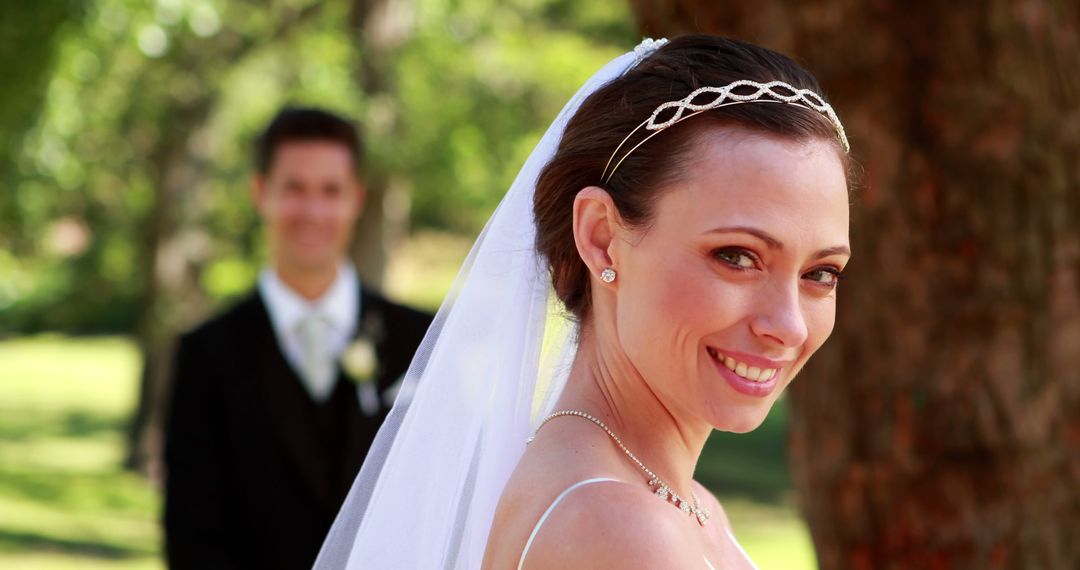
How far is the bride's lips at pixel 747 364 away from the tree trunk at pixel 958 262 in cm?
235

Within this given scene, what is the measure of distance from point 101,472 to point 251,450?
15457 millimetres

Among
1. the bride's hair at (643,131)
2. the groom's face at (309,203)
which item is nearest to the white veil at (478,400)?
the bride's hair at (643,131)

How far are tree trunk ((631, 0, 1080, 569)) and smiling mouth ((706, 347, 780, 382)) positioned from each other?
93.3 inches

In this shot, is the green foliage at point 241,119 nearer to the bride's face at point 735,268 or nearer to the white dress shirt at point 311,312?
the white dress shirt at point 311,312

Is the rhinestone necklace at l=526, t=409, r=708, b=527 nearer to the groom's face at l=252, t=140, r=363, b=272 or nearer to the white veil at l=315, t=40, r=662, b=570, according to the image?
the white veil at l=315, t=40, r=662, b=570

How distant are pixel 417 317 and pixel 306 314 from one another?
40 cm

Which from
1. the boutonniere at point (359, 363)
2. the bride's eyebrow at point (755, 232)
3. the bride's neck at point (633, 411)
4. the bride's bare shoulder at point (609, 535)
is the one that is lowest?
the boutonniere at point (359, 363)

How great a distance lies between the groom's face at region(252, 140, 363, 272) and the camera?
16.1ft

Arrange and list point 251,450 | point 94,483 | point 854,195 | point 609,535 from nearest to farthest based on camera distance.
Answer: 1. point 609,535
2. point 854,195
3. point 251,450
4. point 94,483

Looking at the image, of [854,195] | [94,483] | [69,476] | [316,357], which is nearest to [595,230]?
[854,195]

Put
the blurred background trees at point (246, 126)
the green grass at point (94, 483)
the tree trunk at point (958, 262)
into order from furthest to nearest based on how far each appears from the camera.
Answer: the blurred background trees at point (246, 126)
the green grass at point (94, 483)
the tree trunk at point (958, 262)

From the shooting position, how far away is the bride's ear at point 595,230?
2057 mm

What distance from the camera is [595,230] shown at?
2072 millimetres

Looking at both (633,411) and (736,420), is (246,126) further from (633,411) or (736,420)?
(736,420)
